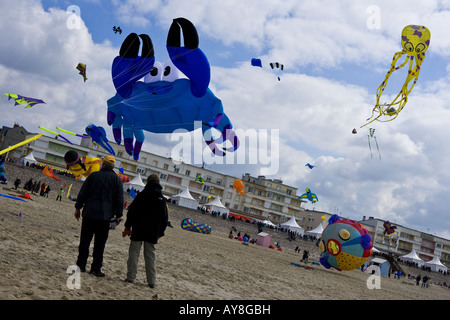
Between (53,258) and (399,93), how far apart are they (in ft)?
47.9

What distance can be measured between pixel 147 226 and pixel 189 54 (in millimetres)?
8072

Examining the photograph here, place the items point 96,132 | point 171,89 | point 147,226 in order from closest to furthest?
point 147,226
point 171,89
point 96,132

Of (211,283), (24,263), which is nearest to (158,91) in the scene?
(211,283)

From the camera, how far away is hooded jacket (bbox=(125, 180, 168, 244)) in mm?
5988

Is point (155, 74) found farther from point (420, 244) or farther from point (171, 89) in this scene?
point (420, 244)

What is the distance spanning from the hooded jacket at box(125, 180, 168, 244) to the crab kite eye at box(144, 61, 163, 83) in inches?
368

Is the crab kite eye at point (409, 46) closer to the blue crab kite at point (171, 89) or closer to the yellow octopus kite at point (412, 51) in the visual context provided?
the yellow octopus kite at point (412, 51)

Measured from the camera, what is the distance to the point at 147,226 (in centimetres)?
600

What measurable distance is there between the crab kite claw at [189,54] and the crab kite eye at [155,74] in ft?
6.13

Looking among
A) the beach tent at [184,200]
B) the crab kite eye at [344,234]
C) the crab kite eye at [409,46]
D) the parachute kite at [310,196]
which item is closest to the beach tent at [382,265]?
the parachute kite at [310,196]

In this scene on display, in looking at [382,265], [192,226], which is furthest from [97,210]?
[382,265]

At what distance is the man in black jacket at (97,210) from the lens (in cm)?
590

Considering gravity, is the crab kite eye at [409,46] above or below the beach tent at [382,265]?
above
